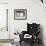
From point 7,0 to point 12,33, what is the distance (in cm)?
104

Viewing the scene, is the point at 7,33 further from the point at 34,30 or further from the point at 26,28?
the point at 34,30

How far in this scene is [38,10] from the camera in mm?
3293

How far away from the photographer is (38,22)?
3277 millimetres

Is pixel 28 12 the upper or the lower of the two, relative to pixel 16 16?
upper

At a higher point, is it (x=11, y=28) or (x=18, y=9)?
(x=18, y=9)

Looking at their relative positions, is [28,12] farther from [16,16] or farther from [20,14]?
[16,16]

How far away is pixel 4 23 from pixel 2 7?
1.65 feet

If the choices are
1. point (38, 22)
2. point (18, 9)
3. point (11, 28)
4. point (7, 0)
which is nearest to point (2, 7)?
point (7, 0)

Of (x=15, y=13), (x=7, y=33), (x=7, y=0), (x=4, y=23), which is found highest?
(x=7, y=0)

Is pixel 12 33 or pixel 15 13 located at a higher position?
pixel 15 13

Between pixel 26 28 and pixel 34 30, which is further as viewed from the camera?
pixel 26 28

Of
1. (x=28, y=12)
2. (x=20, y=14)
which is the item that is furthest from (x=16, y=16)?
(x=28, y=12)

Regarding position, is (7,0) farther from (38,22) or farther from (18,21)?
(38,22)

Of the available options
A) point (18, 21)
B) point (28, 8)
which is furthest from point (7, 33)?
point (28, 8)
